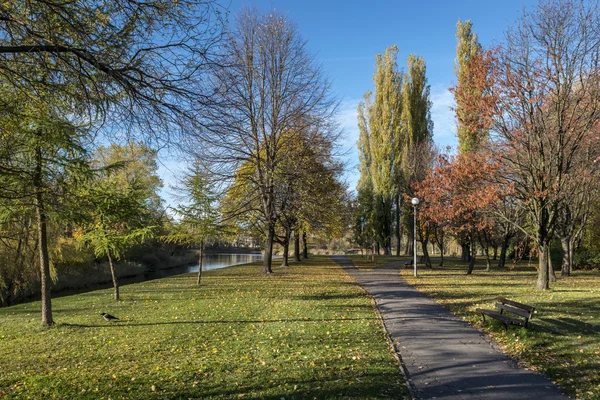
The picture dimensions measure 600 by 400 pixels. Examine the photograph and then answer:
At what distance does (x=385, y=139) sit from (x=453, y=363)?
37115 millimetres

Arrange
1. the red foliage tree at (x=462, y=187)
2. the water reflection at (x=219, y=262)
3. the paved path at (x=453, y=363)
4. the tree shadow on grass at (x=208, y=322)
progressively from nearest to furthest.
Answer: the paved path at (x=453, y=363) < the tree shadow on grass at (x=208, y=322) < the red foliage tree at (x=462, y=187) < the water reflection at (x=219, y=262)

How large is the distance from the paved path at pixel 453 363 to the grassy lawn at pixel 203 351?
36 centimetres

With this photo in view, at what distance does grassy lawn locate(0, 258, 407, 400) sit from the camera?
5.36m

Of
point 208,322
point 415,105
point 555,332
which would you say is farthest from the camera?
point 415,105

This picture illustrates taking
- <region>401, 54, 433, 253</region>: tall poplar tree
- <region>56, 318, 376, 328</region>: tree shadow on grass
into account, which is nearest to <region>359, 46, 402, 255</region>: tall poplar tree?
<region>401, 54, 433, 253</region>: tall poplar tree

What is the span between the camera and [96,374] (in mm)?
6086

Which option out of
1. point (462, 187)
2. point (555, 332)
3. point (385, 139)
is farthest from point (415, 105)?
point (555, 332)

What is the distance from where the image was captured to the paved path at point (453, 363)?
17.4 feet

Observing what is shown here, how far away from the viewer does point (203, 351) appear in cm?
716

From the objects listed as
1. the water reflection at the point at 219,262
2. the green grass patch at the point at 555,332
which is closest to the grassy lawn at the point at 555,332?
the green grass patch at the point at 555,332

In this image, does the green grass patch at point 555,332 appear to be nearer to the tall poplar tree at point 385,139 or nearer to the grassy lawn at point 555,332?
the grassy lawn at point 555,332

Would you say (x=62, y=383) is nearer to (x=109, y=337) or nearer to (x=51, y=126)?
(x=109, y=337)

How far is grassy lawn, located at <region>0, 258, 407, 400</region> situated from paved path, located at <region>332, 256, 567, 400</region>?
359mm

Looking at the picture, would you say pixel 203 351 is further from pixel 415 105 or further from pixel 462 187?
pixel 415 105
